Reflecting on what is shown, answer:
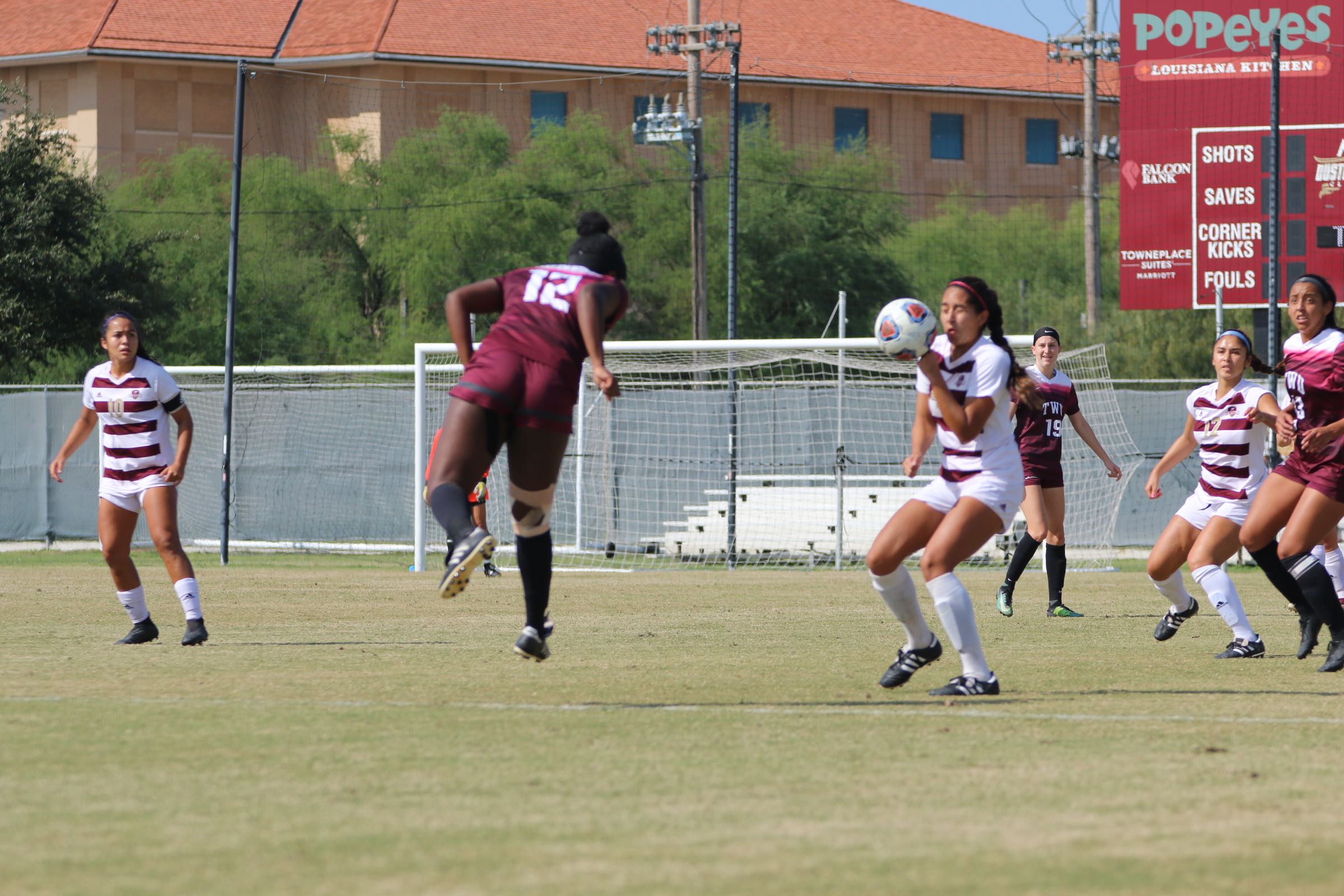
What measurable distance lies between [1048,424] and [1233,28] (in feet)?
43.3

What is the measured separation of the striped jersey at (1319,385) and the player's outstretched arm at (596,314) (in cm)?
352

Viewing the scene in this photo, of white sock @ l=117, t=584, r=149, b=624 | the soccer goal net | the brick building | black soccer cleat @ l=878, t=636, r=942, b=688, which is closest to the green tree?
the soccer goal net

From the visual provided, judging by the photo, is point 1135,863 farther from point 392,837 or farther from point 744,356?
point 744,356

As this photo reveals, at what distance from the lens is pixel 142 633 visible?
35.6 ft

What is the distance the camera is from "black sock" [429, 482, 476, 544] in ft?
23.9

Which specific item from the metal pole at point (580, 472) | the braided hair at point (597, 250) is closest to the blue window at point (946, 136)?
the metal pole at point (580, 472)

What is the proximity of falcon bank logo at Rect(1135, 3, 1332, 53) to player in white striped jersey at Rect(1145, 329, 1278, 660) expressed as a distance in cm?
1558

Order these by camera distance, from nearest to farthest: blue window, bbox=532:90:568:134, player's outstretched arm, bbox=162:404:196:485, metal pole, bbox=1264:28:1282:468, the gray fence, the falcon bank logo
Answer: player's outstretched arm, bbox=162:404:196:485 < metal pole, bbox=1264:28:1282:468 < the falcon bank logo < the gray fence < blue window, bbox=532:90:568:134

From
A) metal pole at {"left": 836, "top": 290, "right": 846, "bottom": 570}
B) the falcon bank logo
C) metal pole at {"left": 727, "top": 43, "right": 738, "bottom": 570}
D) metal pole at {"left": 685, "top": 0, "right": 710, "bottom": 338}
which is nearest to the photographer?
metal pole at {"left": 836, "top": 290, "right": 846, "bottom": 570}

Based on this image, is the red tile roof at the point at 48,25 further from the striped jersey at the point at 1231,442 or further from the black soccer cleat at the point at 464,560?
the black soccer cleat at the point at 464,560

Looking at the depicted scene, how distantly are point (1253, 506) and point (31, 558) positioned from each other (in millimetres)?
17289

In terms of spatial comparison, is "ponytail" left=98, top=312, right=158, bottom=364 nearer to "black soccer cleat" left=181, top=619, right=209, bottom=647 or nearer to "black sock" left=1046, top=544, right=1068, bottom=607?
"black soccer cleat" left=181, top=619, right=209, bottom=647

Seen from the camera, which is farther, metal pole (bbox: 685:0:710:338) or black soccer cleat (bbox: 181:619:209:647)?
metal pole (bbox: 685:0:710:338)

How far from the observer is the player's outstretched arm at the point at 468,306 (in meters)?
7.97
